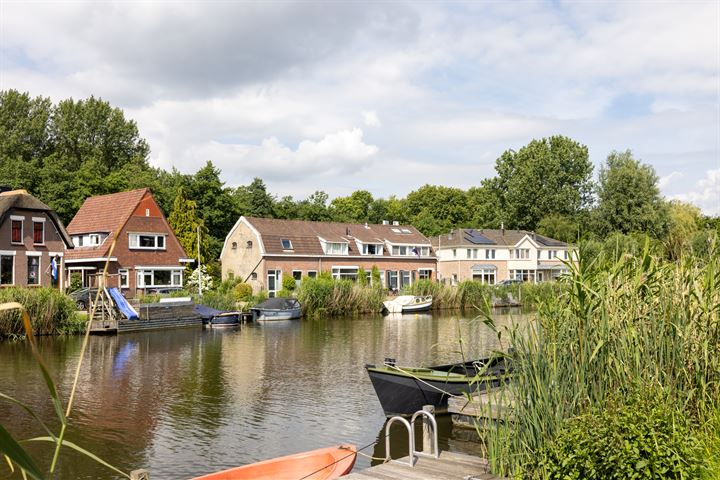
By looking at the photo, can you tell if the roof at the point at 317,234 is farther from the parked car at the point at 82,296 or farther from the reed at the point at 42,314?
the reed at the point at 42,314

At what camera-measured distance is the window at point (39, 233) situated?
40.9 meters

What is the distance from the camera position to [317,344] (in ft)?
101

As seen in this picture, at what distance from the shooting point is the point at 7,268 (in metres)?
39.8

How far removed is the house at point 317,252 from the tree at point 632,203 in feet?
65.4

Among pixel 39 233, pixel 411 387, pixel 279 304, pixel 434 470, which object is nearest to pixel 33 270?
pixel 39 233

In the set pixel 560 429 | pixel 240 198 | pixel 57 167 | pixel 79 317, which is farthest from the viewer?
pixel 240 198

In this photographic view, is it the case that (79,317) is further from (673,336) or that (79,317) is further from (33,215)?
(673,336)

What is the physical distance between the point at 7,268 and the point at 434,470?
38358 millimetres

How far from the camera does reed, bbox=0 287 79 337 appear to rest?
30.6m

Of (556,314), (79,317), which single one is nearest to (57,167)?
(79,317)

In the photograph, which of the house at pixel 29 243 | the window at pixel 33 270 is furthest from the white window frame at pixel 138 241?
the window at pixel 33 270

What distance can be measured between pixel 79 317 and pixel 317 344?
13073 millimetres

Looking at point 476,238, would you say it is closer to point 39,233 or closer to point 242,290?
point 242,290

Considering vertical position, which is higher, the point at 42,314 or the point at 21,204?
the point at 21,204
